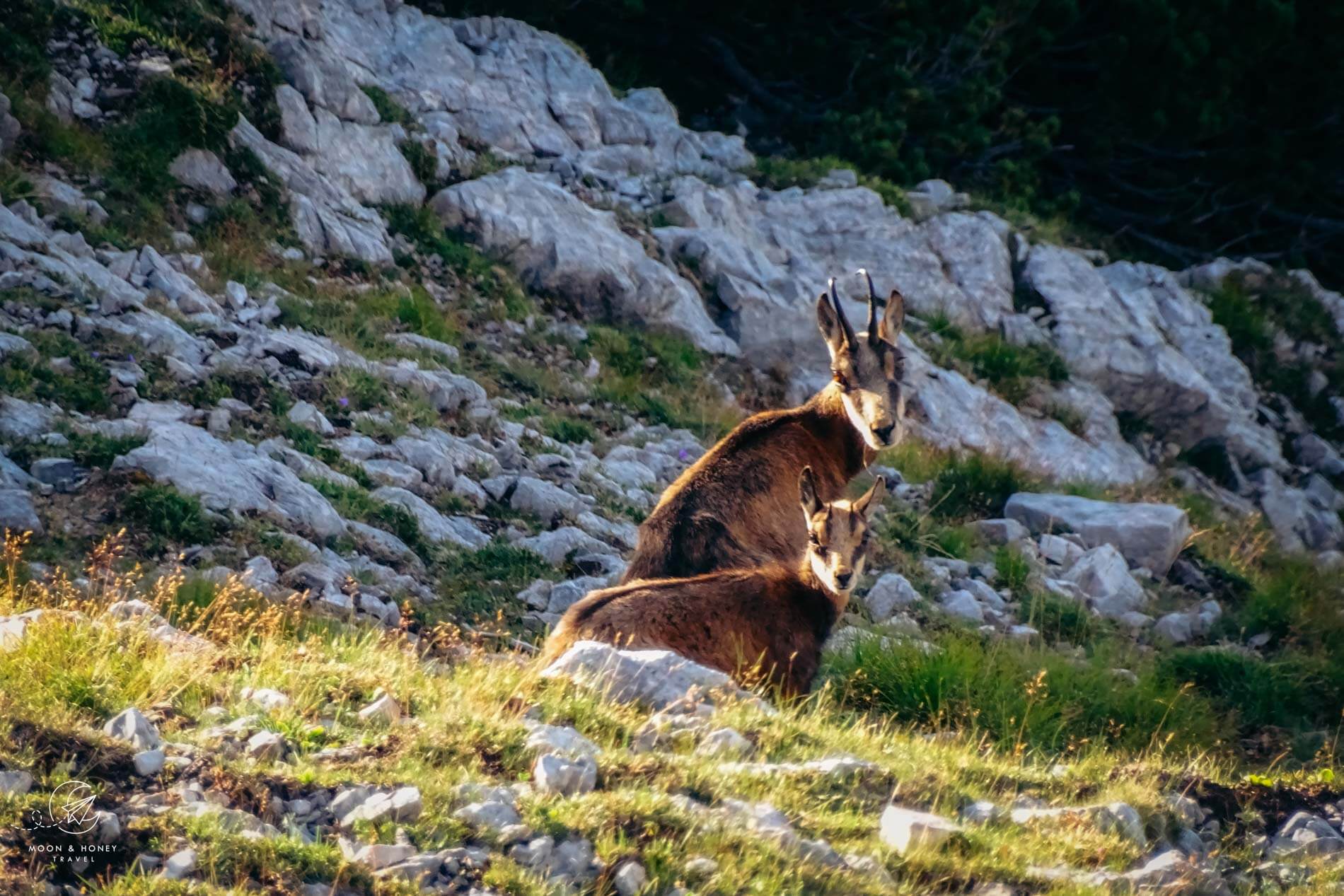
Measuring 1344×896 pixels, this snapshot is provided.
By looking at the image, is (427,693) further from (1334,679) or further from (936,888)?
(1334,679)

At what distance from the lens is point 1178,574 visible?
14.2m

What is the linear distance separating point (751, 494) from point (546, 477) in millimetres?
2957

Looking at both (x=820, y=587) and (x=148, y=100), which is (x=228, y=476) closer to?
(x=820, y=587)

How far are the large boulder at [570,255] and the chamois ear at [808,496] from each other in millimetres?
6848

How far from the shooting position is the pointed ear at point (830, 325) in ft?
34.7

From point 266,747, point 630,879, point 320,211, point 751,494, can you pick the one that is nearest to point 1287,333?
point 320,211

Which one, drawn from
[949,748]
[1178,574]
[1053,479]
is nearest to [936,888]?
[949,748]

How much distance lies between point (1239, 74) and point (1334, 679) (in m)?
14.1

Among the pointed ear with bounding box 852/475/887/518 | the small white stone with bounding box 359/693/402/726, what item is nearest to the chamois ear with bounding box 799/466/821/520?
the pointed ear with bounding box 852/475/887/518

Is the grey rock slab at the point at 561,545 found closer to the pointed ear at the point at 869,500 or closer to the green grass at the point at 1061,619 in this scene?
the pointed ear at the point at 869,500

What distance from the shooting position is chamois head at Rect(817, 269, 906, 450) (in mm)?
10023

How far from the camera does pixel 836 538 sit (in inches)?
340

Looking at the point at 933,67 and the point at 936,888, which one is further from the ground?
the point at 933,67

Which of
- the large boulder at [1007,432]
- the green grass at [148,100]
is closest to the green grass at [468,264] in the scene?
the green grass at [148,100]
